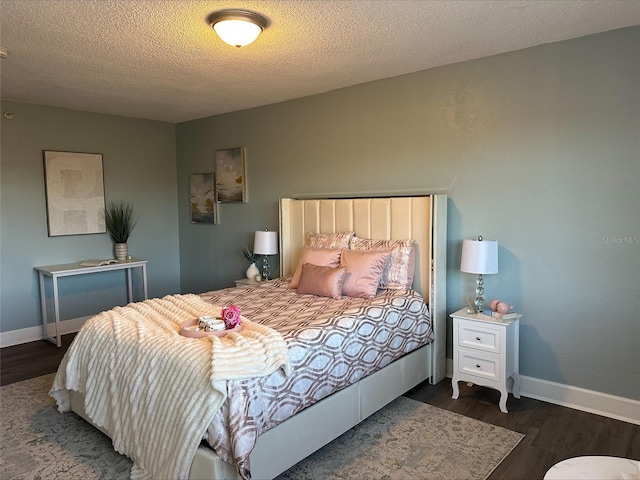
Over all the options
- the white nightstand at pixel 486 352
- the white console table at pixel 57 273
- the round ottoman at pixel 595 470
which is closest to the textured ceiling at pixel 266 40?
the white console table at pixel 57 273

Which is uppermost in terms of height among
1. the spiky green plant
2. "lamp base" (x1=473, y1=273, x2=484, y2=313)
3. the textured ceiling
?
the textured ceiling

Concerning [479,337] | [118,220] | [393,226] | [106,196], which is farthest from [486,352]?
[106,196]

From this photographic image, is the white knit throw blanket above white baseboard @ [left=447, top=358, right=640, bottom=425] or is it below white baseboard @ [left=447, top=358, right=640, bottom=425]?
above

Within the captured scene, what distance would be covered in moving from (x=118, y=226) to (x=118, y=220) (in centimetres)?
8

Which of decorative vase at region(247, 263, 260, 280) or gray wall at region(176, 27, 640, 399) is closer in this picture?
gray wall at region(176, 27, 640, 399)

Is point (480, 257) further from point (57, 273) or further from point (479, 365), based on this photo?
point (57, 273)

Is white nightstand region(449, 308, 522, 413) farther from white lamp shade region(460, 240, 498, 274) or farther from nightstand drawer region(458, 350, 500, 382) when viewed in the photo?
white lamp shade region(460, 240, 498, 274)

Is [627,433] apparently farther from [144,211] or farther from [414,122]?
[144,211]

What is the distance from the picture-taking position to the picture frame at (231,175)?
201 inches

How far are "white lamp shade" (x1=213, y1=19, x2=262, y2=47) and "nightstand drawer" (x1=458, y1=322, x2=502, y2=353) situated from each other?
92.2 inches

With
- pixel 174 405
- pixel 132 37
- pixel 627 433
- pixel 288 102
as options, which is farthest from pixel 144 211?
pixel 627 433

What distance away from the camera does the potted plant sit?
17.3 ft

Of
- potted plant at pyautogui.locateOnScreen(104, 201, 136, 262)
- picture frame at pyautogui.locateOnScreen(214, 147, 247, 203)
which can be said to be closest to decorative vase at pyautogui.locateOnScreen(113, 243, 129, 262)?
potted plant at pyautogui.locateOnScreen(104, 201, 136, 262)

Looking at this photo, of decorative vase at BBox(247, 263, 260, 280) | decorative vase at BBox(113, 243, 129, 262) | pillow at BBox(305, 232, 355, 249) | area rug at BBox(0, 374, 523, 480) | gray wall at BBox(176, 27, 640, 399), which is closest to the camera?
area rug at BBox(0, 374, 523, 480)
